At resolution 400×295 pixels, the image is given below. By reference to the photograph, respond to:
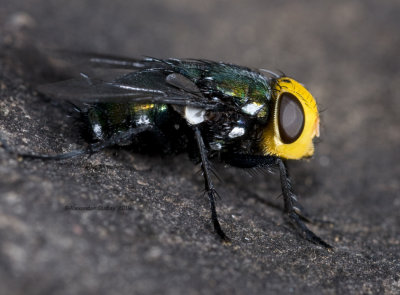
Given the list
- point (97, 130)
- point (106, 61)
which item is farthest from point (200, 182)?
point (106, 61)

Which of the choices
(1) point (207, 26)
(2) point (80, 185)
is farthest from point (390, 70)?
(2) point (80, 185)

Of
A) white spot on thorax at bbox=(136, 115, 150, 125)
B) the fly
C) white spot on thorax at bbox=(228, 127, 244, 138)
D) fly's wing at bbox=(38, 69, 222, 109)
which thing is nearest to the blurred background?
the fly

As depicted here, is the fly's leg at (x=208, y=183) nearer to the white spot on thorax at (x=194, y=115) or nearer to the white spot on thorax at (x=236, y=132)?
the white spot on thorax at (x=194, y=115)

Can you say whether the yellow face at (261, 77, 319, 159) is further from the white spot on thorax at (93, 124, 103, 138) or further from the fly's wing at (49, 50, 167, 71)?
the white spot on thorax at (93, 124, 103, 138)

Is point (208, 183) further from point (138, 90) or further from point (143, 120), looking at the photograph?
point (138, 90)

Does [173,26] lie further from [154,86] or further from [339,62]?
[154,86]
